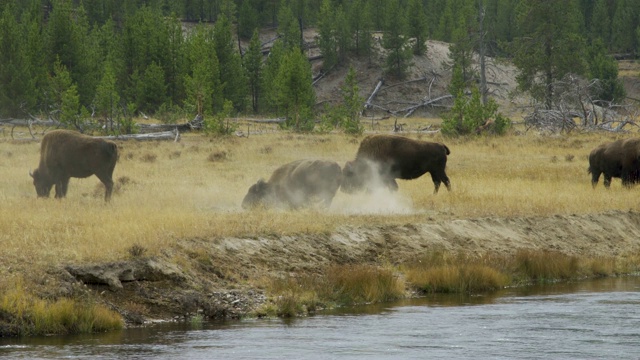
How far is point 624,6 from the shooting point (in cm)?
11081

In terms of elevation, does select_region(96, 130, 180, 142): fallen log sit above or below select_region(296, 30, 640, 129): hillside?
above

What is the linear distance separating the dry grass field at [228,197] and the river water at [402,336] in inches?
84.4

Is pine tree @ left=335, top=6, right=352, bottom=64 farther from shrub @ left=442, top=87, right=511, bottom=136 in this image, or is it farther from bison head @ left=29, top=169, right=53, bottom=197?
bison head @ left=29, top=169, right=53, bottom=197

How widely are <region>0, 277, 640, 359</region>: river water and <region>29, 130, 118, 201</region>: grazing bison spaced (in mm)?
8567

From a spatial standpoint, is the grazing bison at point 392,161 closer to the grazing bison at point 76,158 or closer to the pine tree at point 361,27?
the grazing bison at point 76,158

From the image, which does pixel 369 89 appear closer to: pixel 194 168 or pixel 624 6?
pixel 624 6

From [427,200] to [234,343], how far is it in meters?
11.3

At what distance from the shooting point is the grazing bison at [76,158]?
70.6ft

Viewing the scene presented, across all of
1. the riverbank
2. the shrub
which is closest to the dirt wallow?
the riverbank

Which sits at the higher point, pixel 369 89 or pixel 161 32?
pixel 161 32

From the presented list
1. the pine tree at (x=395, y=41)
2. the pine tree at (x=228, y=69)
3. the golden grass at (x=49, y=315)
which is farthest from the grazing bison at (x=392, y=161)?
the pine tree at (x=395, y=41)

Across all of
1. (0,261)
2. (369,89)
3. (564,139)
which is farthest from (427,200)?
(369,89)

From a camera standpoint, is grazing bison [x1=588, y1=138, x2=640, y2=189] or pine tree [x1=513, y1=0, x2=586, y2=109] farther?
pine tree [x1=513, y1=0, x2=586, y2=109]

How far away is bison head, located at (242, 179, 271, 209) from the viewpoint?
20516 mm
